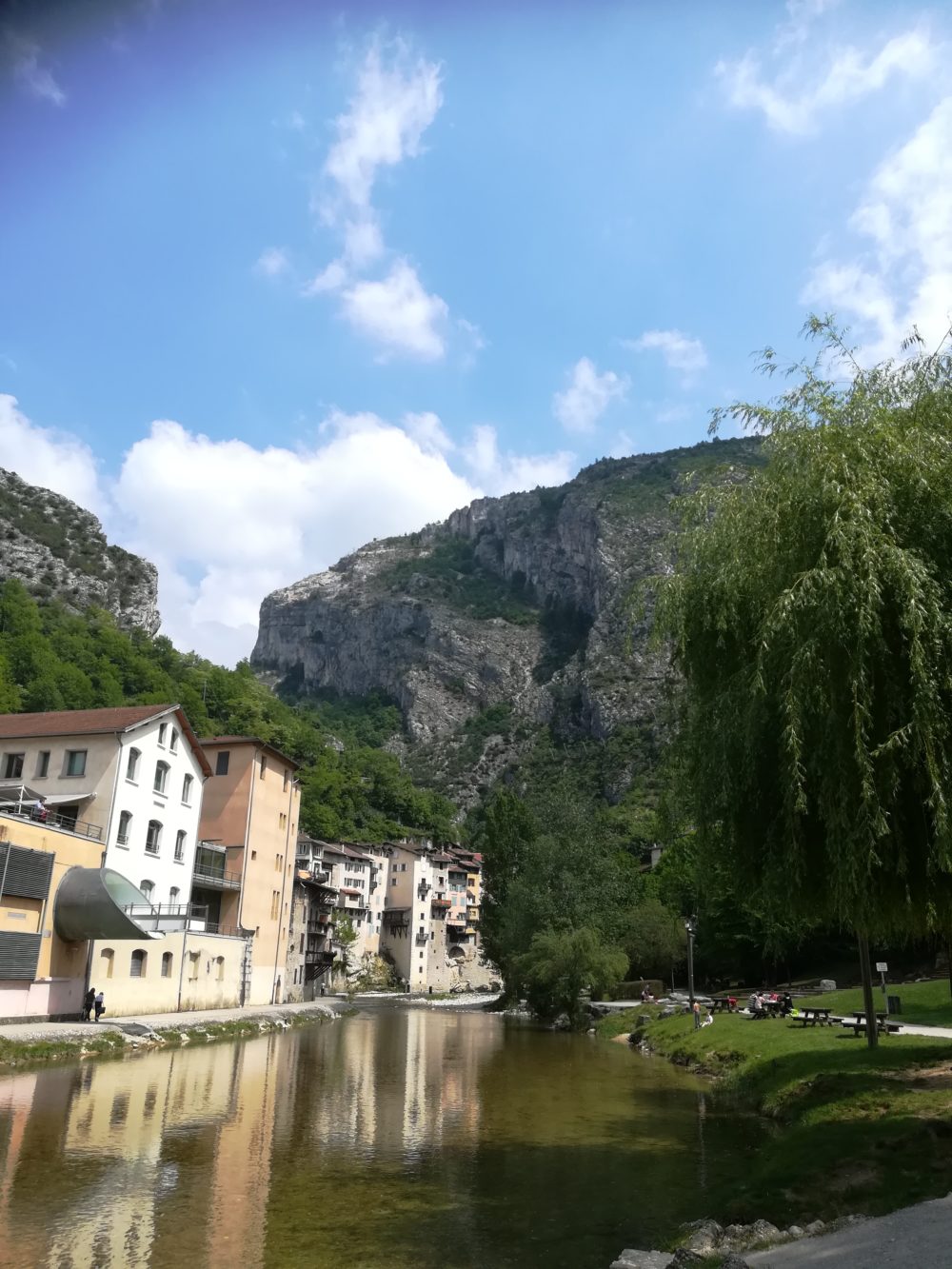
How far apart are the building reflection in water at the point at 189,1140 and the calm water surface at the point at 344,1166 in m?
0.05

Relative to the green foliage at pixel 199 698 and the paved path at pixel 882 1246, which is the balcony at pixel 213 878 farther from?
the green foliage at pixel 199 698

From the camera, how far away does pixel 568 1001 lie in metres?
54.5

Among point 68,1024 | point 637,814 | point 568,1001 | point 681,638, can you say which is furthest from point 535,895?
point 637,814

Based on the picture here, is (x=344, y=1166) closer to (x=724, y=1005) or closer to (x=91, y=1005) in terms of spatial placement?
(x=91, y=1005)

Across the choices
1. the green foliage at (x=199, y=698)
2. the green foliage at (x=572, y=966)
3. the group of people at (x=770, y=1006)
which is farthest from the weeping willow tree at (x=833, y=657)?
the green foliage at (x=199, y=698)

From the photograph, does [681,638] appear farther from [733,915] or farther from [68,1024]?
[733,915]

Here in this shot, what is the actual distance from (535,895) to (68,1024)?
35081mm

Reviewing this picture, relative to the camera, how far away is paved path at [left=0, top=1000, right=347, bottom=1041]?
26600 millimetres

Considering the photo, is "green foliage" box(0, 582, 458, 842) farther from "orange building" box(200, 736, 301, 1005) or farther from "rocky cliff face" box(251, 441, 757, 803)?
"orange building" box(200, 736, 301, 1005)

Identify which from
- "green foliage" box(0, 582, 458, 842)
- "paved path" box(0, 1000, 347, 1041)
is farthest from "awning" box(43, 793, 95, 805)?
"green foliage" box(0, 582, 458, 842)

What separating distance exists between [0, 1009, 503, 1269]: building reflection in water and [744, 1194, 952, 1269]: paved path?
18.7 ft

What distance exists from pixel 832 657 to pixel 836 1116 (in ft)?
34.5

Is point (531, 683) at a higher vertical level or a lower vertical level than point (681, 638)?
higher

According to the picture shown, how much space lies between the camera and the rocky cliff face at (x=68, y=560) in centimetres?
14162
